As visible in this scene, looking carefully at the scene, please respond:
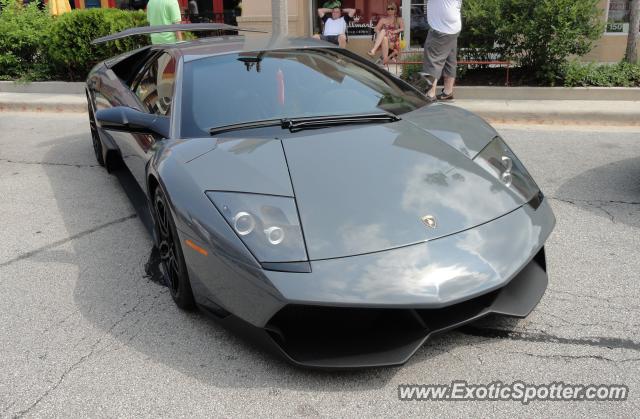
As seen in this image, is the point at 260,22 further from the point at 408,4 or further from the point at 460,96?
the point at 460,96

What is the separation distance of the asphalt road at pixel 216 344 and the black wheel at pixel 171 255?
106 mm

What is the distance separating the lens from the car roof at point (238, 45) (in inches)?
151

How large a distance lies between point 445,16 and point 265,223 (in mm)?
6108

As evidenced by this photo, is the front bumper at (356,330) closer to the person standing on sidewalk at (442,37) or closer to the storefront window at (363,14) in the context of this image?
the person standing on sidewalk at (442,37)

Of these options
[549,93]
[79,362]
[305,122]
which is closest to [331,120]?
[305,122]

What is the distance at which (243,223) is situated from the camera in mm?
2506

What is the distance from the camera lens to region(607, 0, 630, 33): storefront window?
12367 millimetres

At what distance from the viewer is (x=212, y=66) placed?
365cm

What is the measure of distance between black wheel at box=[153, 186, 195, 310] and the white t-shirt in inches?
219

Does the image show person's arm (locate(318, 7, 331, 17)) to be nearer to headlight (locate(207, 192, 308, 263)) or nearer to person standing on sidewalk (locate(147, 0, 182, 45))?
person standing on sidewalk (locate(147, 0, 182, 45))

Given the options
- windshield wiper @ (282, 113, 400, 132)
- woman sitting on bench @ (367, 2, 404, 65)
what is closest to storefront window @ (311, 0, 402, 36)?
woman sitting on bench @ (367, 2, 404, 65)

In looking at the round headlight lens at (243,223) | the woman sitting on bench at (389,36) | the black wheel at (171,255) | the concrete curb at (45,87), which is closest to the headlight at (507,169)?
the round headlight lens at (243,223)

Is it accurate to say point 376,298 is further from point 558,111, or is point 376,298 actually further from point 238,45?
point 558,111

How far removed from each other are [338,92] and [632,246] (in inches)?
79.6
